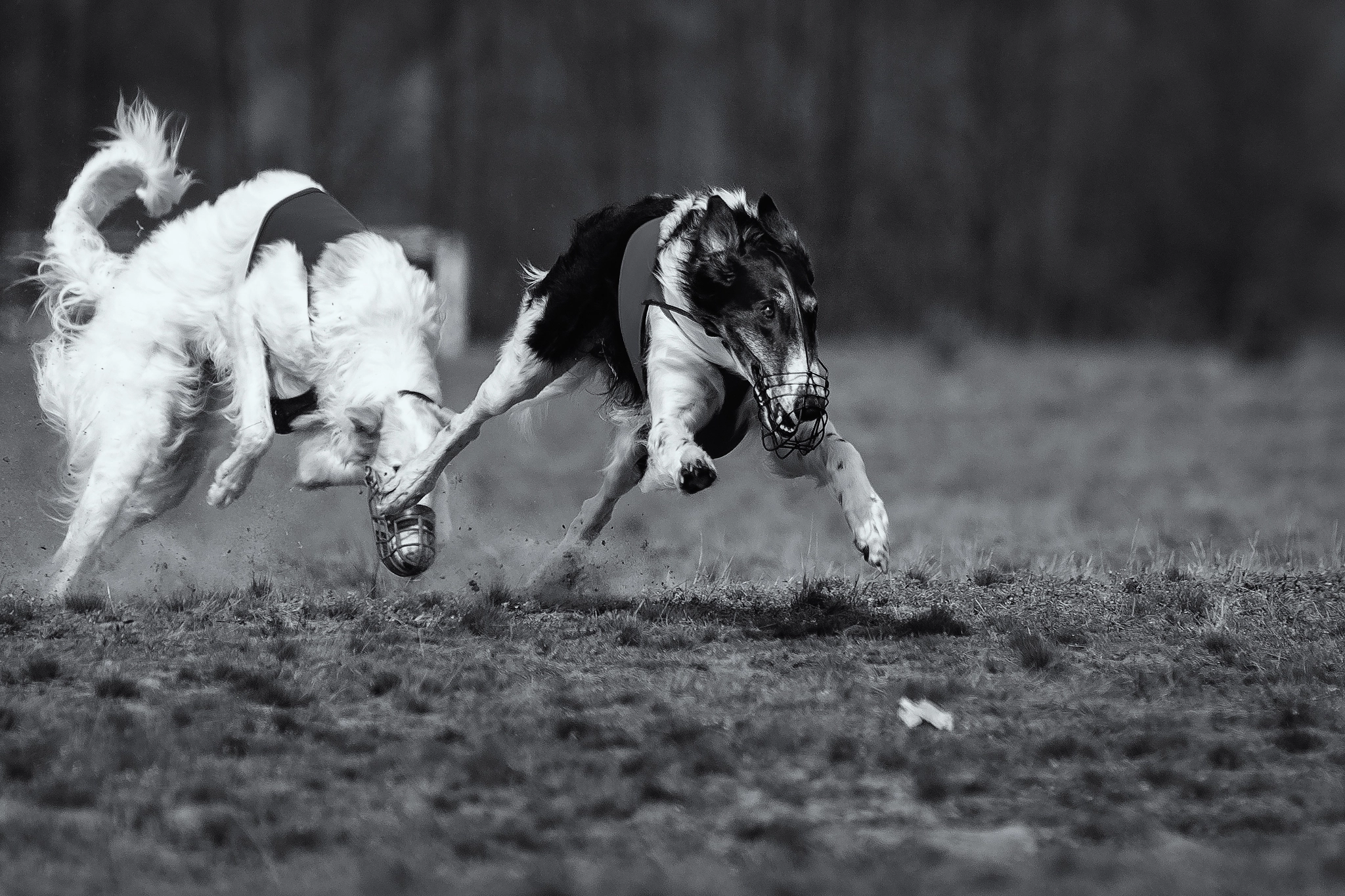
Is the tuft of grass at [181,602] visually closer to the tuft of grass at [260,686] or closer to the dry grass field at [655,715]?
the dry grass field at [655,715]

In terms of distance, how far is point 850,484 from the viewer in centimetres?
559

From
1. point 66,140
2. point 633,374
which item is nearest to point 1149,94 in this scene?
point 66,140

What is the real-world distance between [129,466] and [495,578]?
5.48 ft

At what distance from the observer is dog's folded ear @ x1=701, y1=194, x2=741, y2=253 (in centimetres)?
558

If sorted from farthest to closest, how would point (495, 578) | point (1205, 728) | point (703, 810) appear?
point (495, 578) → point (1205, 728) → point (703, 810)

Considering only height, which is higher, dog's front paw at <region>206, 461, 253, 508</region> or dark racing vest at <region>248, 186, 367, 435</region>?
dark racing vest at <region>248, 186, 367, 435</region>

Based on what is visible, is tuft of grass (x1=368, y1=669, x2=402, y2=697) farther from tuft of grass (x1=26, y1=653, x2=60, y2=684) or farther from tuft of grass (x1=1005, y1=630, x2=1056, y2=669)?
tuft of grass (x1=1005, y1=630, x2=1056, y2=669)

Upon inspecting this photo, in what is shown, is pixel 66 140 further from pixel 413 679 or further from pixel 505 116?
pixel 413 679

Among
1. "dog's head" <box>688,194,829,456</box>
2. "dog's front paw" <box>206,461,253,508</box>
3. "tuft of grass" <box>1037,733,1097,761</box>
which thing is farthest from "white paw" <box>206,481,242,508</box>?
"tuft of grass" <box>1037,733,1097,761</box>

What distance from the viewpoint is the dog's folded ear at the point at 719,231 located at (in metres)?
5.58

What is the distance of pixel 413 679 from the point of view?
4.89 m

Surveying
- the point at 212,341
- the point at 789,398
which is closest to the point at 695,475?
the point at 789,398

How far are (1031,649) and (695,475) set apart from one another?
1.29m

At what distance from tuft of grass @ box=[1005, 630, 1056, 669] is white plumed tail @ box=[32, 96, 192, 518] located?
4157mm
